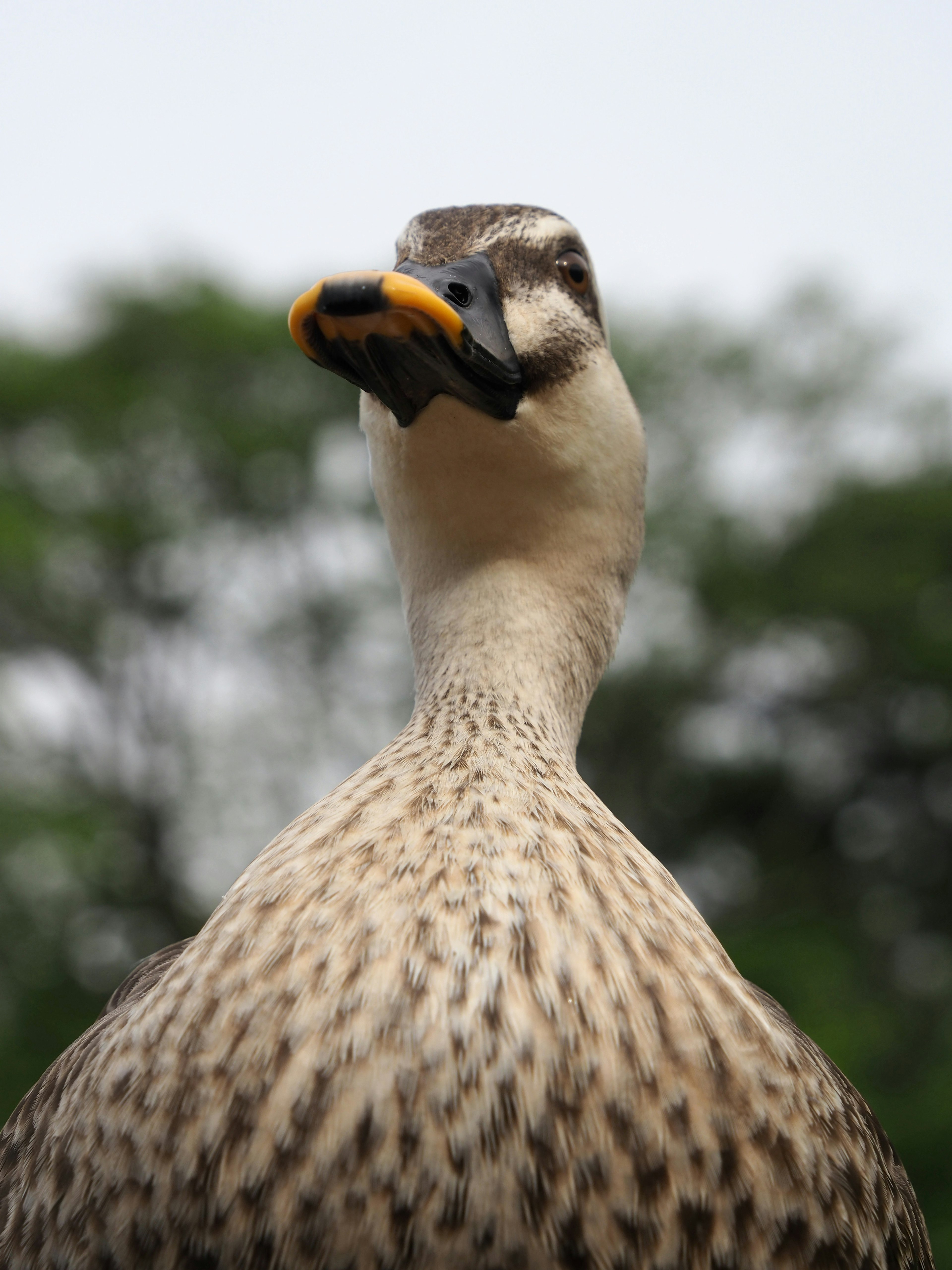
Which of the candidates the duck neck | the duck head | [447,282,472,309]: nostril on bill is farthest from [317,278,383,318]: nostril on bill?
the duck neck

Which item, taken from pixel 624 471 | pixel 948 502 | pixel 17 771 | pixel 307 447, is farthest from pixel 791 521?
pixel 624 471

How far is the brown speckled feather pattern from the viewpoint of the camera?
1.25m

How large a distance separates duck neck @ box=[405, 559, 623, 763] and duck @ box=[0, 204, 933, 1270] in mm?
91

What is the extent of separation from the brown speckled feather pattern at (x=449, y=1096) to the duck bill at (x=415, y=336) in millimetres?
675

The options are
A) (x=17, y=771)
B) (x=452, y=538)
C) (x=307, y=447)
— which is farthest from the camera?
(x=307, y=447)

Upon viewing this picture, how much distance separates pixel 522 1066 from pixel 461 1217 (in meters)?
0.18

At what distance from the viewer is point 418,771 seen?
1.68m

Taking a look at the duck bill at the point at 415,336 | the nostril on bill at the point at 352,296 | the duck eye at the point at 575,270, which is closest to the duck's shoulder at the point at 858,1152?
the duck bill at the point at 415,336

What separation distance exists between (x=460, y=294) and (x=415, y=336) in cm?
17

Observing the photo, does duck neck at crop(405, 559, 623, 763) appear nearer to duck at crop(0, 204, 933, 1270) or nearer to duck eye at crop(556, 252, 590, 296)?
duck at crop(0, 204, 933, 1270)

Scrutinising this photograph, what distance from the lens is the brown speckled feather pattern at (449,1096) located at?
4.10 ft

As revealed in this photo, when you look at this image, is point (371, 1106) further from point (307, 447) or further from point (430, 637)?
point (307, 447)

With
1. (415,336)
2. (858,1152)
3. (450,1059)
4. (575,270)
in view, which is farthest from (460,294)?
(858,1152)

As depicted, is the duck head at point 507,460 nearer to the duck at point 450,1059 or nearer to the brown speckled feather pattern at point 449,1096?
the duck at point 450,1059
